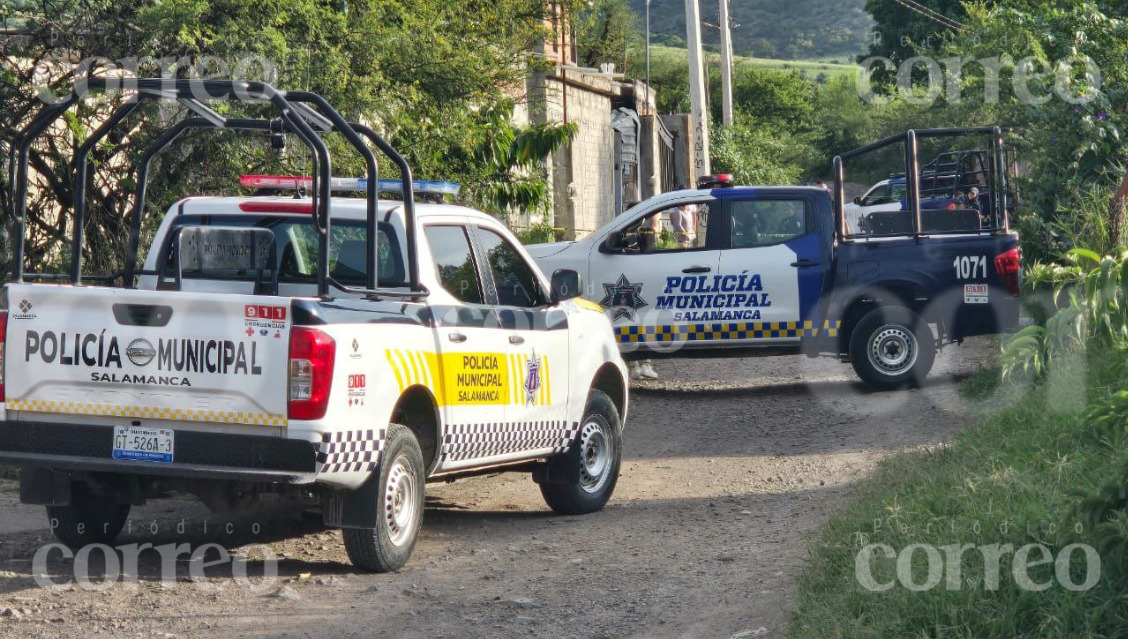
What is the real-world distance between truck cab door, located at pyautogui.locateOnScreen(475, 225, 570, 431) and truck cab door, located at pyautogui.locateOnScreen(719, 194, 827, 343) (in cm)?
485

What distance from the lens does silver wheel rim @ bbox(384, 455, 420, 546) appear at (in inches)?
269

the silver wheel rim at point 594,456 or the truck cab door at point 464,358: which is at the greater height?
the truck cab door at point 464,358

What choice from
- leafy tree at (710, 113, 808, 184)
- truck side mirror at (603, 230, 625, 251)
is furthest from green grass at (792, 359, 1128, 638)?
leafy tree at (710, 113, 808, 184)

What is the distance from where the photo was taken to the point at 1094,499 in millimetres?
4535

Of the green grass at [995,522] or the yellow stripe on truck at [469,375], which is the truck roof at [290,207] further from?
the green grass at [995,522]

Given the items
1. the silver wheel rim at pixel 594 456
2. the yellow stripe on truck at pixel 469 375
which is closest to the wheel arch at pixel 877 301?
the silver wheel rim at pixel 594 456

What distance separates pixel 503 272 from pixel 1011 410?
3551mm

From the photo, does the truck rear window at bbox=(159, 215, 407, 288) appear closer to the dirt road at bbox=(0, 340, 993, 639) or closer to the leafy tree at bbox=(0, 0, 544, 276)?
the dirt road at bbox=(0, 340, 993, 639)

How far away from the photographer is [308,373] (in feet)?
20.1

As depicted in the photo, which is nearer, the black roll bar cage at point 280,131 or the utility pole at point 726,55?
the black roll bar cage at point 280,131

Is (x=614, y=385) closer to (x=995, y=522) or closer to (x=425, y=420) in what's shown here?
(x=425, y=420)

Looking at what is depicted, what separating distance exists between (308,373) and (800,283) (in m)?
7.73

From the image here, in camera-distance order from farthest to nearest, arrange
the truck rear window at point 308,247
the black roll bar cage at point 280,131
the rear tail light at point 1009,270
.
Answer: the rear tail light at point 1009,270 → the truck rear window at point 308,247 → the black roll bar cage at point 280,131

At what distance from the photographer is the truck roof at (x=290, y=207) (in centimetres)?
746
